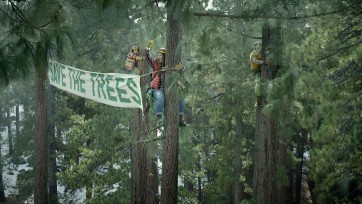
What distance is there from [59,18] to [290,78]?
409 cm

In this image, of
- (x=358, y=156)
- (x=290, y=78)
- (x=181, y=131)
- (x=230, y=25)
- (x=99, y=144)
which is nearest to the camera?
(x=290, y=78)

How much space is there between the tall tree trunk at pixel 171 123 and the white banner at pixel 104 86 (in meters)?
0.68

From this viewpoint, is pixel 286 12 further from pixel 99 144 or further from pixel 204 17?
pixel 99 144

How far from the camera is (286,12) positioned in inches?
273

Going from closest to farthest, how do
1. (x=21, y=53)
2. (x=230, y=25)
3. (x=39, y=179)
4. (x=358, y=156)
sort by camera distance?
(x=21, y=53)
(x=230, y=25)
(x=358, y=156)
(x=39, y=179)

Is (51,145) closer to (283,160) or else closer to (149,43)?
(283,160)

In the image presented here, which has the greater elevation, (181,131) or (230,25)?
(230,25)

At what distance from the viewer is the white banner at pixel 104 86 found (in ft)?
20.4

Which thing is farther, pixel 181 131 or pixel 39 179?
pixel 39 179

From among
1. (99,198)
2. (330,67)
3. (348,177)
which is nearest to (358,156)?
Answer: (348,177)

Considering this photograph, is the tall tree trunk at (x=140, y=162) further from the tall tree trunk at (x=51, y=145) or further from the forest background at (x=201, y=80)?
the tall tree trunk at (x=51, y=145)

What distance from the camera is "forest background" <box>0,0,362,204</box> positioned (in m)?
5.43

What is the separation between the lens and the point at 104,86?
21.6ft

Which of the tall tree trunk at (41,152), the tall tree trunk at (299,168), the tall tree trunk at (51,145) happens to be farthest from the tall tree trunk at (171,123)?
the tall tree trunk at (299,168)
